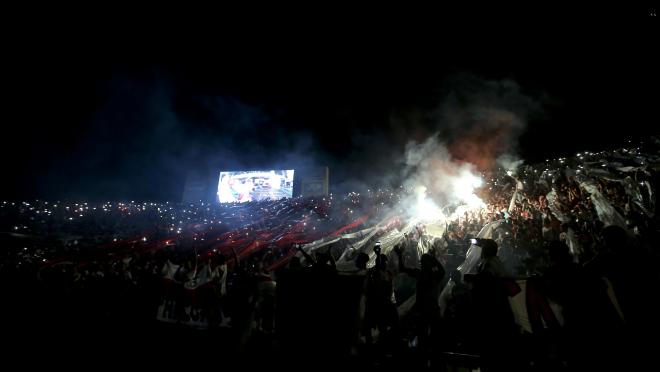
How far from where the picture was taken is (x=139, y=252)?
1116cm

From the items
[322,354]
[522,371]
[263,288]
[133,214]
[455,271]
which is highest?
[133,214]

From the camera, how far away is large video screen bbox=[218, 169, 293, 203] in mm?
22109

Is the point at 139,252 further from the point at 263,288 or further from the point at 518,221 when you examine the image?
the point at 518,221

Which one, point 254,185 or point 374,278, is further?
point 254,185

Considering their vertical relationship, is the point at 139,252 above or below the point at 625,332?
above

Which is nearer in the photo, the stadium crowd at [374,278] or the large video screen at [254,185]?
the stadium crowd at [374,278]

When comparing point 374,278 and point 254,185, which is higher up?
point 254,185

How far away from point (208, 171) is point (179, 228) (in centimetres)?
956

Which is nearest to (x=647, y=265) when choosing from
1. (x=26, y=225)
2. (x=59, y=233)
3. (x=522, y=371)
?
(x=522, y=371)

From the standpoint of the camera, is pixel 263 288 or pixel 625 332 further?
pixel 263 288

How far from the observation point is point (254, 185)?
2275 cm

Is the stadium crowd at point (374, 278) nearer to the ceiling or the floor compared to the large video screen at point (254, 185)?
nearer to the floor

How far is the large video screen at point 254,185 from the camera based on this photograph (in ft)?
72.5

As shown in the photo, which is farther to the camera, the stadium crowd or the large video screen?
the large video screen
